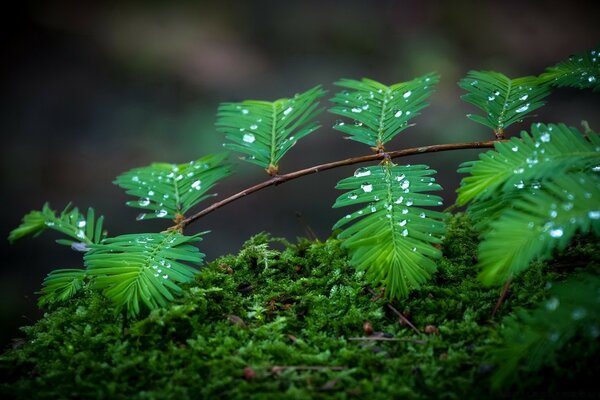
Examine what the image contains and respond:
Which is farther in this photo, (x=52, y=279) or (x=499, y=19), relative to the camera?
(x=499, y=19)

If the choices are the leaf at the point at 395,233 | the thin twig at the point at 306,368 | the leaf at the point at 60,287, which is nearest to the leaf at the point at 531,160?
the leaf at the point at 395,233

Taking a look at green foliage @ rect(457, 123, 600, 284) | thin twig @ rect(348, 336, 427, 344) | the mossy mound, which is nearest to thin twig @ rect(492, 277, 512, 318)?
the mossy mound

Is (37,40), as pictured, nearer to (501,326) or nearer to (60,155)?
(60,155)

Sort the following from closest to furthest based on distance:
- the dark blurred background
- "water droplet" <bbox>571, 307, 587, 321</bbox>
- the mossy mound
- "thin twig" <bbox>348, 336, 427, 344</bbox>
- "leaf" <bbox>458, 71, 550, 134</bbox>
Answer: "water droplet" <bbox>571, 307, 587, 321</bbox> → the mossy mound → "thin twig" <bbox>348, 336, 427, 344</bbox> → "leaf" <bbox>458, 71, 550, 134</bbox> → the dark blurred background

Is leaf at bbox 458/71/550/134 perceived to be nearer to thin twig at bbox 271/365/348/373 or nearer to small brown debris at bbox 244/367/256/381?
thin twig at bbox 271/365/348/373

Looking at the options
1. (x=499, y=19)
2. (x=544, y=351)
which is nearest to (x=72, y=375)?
(x=544, y=351)
